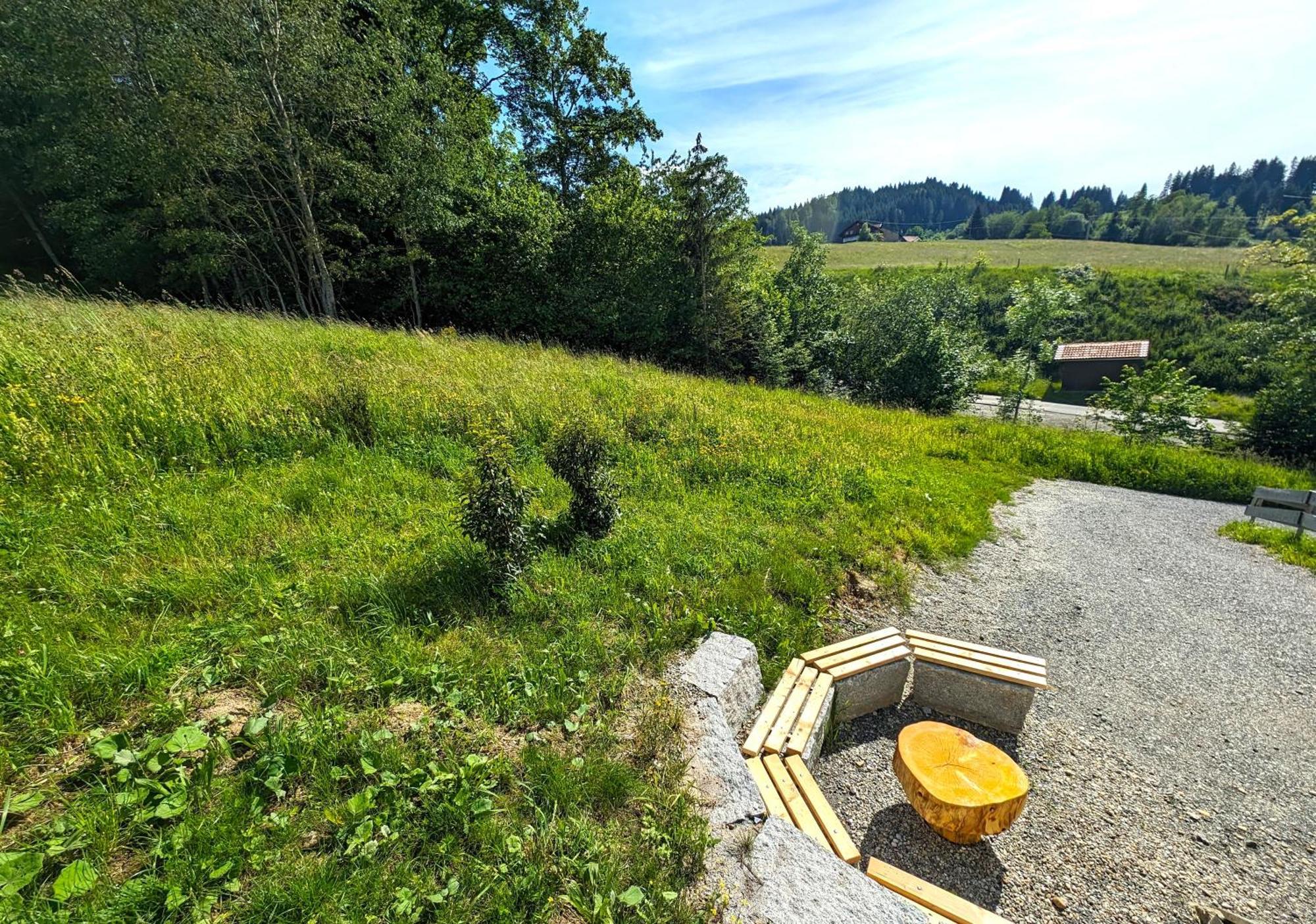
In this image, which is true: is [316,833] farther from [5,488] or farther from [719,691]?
[5,488]

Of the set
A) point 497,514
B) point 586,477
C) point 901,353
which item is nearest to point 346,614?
point 497,514

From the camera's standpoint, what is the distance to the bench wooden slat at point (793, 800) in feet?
9.12

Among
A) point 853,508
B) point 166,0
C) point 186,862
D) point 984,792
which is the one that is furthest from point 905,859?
point 166,0

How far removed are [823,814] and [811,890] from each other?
604 millimetres

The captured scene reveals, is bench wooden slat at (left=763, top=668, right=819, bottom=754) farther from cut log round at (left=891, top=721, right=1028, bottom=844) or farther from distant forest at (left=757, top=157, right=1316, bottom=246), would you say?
distant forest at (left=757, top=157, right=1316, bottom=246)

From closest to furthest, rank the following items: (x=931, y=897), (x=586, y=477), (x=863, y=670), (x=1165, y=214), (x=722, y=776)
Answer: (x=931, y=897), (x=722, y=776), (x=863, y=670), (x=586, y=477), (x=1165, y=214)

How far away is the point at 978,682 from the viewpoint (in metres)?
4.02

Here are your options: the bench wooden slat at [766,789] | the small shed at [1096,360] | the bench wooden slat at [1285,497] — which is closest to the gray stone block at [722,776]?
the bench wooden slat at [766,789]

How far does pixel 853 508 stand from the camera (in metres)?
6.91

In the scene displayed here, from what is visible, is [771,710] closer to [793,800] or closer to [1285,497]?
[793,800]

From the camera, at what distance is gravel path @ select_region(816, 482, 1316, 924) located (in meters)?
2.95

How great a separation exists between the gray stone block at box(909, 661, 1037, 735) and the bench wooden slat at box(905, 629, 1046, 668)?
0.27 m

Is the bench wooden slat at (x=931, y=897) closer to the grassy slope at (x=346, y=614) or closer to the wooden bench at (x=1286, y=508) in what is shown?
the grassy slope at (x=346, y=614)

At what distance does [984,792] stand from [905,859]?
0.67 metres
